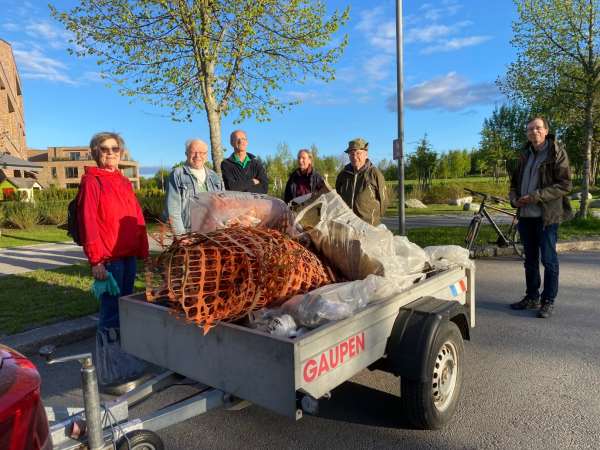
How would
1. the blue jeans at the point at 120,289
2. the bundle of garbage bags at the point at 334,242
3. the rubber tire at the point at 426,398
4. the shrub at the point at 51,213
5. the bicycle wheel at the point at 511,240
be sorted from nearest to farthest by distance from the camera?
1. the bundle of garbage bags at the point at 334,242
2. the rubber tire at the point at 426,398
3. the blue jeans at the point at 120,289
4. the bicycle wheel at the point at 511,240
5. the shrub at the point at 51,213

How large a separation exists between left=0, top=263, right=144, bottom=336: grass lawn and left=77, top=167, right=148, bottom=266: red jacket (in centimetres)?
212

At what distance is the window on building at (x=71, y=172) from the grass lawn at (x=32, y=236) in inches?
3039

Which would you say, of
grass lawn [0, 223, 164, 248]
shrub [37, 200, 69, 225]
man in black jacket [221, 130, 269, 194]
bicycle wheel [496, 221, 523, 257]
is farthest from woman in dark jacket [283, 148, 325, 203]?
shrub [37, 200, 69, 225]

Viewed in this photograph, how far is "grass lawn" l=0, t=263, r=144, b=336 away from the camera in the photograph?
4.79 meters

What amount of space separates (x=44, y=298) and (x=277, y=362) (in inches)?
192

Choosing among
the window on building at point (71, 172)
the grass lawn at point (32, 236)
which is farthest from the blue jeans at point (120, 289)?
the window on building at point (71, 172)

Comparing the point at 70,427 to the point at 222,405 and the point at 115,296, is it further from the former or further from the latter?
the point at 115,296

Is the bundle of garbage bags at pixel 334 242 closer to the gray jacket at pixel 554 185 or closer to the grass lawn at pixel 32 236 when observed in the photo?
the gray jacket at pixel 554 185

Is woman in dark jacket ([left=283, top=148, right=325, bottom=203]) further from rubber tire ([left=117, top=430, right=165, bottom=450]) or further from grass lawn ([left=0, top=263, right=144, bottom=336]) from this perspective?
rubber tire ([left=117, top=430, right=165, bottom=450])

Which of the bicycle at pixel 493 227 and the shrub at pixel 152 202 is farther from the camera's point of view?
the shrub at pixel 152 202

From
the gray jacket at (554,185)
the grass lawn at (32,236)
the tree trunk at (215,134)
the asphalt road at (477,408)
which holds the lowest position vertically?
the asphalt road at (477,408)

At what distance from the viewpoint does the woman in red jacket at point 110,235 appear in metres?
3.13

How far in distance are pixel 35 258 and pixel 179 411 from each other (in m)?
8.64

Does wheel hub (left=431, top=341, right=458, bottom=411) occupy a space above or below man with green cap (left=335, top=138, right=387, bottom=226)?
below
